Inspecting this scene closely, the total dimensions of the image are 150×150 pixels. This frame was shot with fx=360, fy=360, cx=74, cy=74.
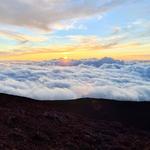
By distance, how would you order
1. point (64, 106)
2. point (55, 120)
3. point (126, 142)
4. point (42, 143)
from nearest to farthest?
point (42, 143) → point (126, 142) → point (55, 120) → point (64, 106)

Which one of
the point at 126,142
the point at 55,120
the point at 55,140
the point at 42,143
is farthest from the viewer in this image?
the point at 55,120

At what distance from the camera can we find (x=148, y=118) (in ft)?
332

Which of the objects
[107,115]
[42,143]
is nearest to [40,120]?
[42,143]

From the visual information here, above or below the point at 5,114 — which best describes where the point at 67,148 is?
below

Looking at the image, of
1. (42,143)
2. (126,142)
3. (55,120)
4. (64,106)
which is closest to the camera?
(42,143)

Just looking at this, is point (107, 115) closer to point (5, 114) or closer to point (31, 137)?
point (5, 114)

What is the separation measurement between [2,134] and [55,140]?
623 centimetres

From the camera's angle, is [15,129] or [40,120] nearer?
[15,129]

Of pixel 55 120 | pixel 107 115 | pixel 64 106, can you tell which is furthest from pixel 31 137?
pixel 64 106

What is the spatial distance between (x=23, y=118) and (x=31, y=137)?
29.4 feet

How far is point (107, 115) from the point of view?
95.2 metres

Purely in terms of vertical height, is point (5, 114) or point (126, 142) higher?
point (5, 114)

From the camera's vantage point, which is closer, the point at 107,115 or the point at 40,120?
the point at 40,120

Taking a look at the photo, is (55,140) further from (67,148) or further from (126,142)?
(126,142)
